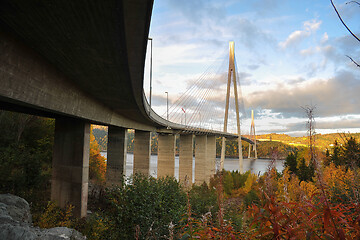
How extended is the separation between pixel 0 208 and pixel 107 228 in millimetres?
4024

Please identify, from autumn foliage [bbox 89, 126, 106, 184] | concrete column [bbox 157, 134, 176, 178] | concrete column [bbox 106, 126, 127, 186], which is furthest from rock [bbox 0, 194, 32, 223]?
concrete column [bbox 157, 134, 176, 178]

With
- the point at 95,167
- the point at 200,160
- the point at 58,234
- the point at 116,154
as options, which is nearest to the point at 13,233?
the point at 58,234

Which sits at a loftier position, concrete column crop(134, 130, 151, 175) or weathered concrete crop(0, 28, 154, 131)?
weathered concrete crop(0, 28, 154, 131)

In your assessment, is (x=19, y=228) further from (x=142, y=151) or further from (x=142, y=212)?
(x=142, y=151)

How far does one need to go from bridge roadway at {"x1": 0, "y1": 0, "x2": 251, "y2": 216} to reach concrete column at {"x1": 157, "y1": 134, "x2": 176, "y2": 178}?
21.0 metres

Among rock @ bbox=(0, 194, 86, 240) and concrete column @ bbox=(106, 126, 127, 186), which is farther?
concrete column @ bbox=(106, 126, 127, 186)

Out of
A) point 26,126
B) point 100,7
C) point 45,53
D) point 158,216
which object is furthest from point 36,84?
point 26,126

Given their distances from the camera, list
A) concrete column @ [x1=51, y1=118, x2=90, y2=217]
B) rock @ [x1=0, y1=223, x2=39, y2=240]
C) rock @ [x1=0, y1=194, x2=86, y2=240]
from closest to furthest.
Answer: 1. rock @ [x1=0, y1=223, x2=39, y2=240]
2. rock @ [x1=0, y1=194, x2=86, y2=240]
3. concrete column @ [x1=51, y1=118, x2=90, y2=217]

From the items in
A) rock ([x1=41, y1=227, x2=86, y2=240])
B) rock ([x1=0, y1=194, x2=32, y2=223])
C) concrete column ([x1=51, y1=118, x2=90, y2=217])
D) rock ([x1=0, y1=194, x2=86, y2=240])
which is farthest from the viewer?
concrete column ([x1=51, y1=118, x2=90, y2=217])

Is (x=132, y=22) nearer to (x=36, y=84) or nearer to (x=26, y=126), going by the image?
(x=36, y=84)

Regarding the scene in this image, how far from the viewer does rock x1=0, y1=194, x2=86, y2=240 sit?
257 inches

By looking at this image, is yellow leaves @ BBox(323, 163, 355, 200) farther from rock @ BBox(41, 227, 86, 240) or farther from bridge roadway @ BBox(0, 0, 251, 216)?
rock @ BBox(41, 227, 86, 240)

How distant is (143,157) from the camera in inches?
1061

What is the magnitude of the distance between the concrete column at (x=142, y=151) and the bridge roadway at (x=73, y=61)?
42.9ft
